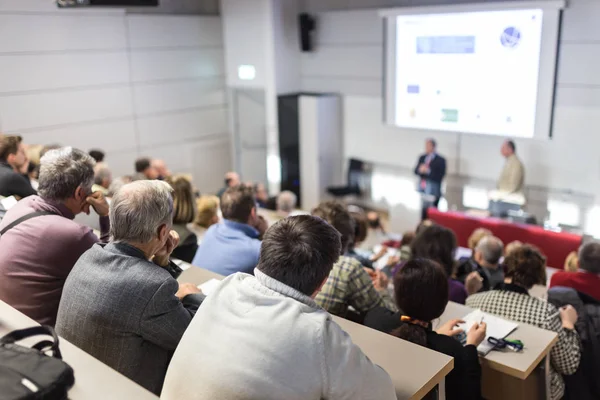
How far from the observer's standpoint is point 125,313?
5.88ft

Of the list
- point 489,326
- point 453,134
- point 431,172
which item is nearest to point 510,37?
point 453,134

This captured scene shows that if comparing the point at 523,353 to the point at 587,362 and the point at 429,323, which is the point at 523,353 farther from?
the point at 587,362

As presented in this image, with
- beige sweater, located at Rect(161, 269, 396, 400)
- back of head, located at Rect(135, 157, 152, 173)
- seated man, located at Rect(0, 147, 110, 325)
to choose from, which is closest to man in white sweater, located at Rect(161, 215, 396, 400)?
beige sweater, located at Rect(161, 269, 396, 400)

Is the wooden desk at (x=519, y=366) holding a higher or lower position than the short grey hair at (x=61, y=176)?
lower

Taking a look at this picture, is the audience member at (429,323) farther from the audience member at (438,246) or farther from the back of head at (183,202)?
the back of head at (183,202)

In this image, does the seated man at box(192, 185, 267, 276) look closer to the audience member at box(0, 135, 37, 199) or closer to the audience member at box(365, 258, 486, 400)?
the audience member at box(365, 258, 486, 400)

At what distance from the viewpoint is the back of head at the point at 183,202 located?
3.75 m

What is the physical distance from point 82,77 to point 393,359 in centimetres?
704

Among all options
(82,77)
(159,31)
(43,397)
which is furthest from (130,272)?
(159,31)

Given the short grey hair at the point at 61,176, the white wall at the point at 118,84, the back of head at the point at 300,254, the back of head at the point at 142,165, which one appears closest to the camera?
the back of head at the point at 300,254

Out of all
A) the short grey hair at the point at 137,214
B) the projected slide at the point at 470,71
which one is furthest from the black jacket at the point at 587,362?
the projected slide at the point at 470,71

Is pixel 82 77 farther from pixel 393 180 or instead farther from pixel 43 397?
pixel 43 397

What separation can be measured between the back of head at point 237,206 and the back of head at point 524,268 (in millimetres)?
1465

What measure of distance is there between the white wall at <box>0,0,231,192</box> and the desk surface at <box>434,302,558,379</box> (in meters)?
6.42
